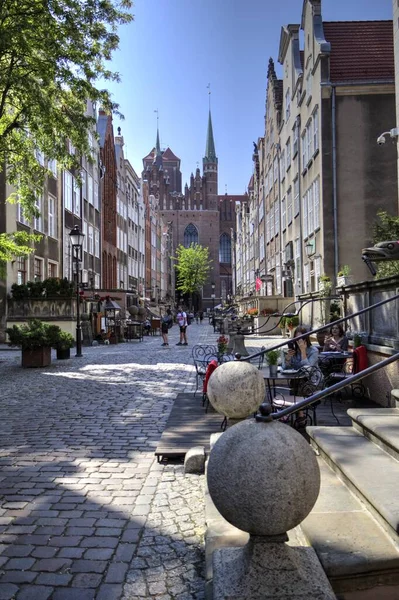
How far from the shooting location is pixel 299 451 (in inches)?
109

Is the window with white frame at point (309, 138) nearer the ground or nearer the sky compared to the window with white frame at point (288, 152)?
nearer the ground

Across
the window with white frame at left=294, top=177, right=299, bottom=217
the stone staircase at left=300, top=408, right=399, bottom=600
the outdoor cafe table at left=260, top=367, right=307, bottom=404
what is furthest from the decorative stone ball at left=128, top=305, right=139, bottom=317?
the stone staircase at left=300, top=408, right=399, bottom=600

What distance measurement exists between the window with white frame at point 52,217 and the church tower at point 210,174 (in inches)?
3352

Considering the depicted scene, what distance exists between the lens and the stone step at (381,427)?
434 cm

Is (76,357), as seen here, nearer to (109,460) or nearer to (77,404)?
(77,404)

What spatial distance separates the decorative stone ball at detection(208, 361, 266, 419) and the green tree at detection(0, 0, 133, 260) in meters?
10.1

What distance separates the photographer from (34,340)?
15484mm

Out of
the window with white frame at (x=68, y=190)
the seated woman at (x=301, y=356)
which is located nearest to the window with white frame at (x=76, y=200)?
the window with white frame at (x=68, y=190)

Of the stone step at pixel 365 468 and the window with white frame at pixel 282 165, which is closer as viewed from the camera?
the stone step at pixel 365 468

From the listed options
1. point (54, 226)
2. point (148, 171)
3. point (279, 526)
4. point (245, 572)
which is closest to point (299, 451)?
point (279, 526)

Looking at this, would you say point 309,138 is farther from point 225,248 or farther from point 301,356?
point 225,248

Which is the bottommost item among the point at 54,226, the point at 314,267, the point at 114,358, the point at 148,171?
the point at 114,358

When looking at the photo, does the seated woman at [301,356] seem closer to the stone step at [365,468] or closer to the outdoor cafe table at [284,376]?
the outdoor cafe table at [284,376]

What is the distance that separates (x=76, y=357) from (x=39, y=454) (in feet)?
43.7
